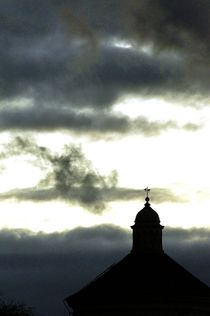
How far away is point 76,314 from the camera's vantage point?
271ft

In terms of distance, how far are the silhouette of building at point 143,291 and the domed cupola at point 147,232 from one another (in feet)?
0.45

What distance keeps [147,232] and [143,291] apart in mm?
7644

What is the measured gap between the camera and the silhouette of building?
3110 inches

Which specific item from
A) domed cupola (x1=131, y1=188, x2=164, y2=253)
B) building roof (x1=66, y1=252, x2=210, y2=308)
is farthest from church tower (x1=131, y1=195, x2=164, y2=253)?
building roof (x1=66, y1=252, x2=210, y2=308)

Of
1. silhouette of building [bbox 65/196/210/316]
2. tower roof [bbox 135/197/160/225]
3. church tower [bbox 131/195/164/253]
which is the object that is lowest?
silhouette of building [bbox 65/196/210/316]

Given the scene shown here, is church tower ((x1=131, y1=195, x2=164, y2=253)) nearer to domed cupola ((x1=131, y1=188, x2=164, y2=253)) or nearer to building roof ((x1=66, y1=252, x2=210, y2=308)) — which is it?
domed cupola ((x1=131, y1=188, x2=164, y2=253))

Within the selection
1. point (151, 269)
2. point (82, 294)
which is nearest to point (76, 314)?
point (82, 294)

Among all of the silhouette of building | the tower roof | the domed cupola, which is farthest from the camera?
the tower roof

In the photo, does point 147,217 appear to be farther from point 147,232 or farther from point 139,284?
point 139,284

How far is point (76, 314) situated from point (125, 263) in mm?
6185

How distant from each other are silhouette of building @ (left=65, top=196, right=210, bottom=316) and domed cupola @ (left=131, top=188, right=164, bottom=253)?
0.45ft

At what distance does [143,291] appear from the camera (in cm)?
7894

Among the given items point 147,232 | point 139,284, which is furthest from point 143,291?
point 147,232

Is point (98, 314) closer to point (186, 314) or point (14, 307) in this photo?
point (186, 314)
